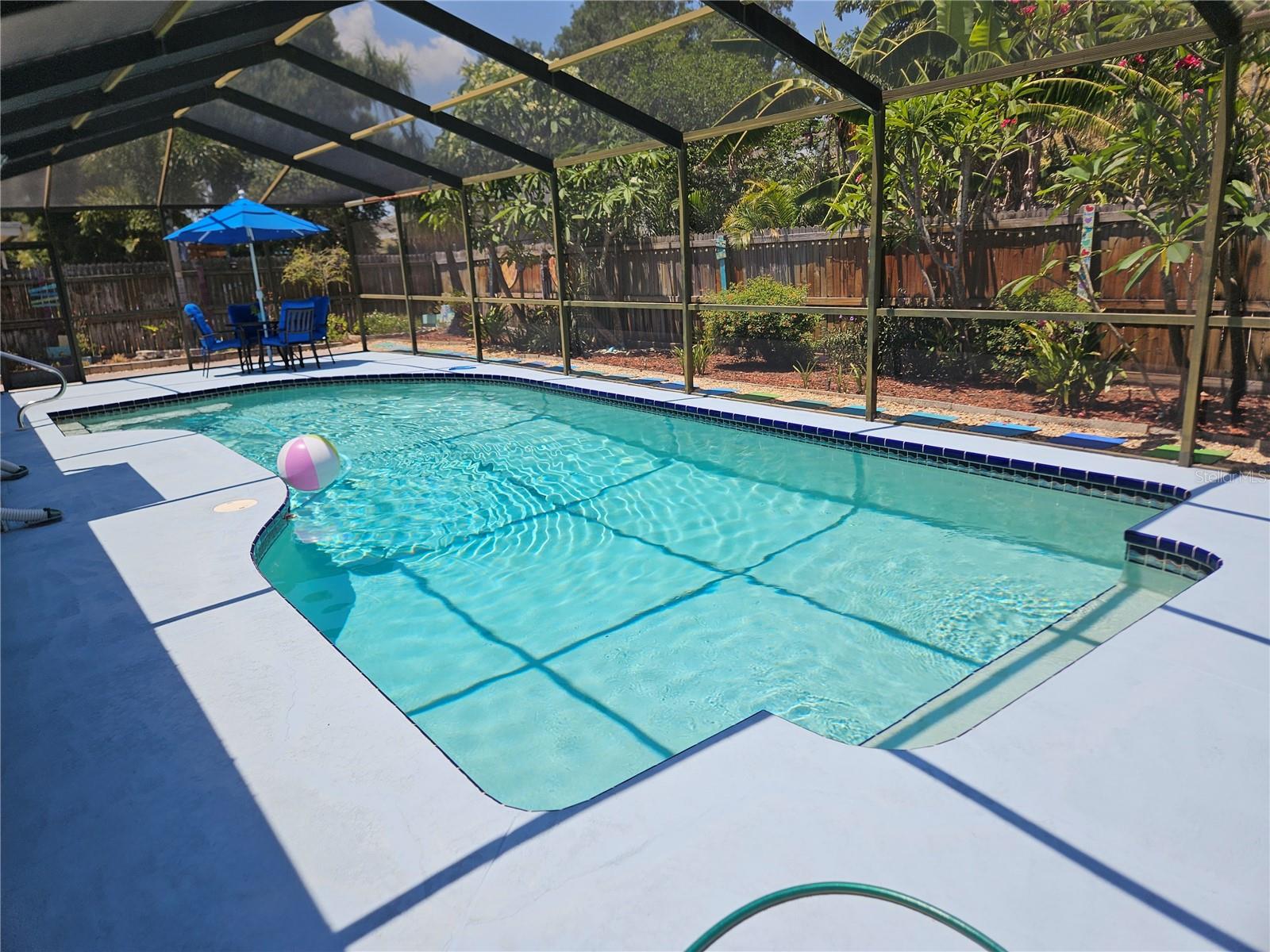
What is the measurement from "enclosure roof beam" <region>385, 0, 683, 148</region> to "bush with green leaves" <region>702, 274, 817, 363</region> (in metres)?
1.66

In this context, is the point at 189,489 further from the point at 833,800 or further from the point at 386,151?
the point at 386,151

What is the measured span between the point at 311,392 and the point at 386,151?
3405mm

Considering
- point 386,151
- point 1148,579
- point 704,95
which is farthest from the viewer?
point 386,151

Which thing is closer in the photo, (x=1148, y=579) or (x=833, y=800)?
(x=833, y=800)

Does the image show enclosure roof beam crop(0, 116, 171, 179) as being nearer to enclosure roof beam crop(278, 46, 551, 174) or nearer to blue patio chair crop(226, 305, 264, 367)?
blue patio chair crop(226, 305, 264, 367)

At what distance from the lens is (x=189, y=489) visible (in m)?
5.68

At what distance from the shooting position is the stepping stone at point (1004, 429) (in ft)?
20.3

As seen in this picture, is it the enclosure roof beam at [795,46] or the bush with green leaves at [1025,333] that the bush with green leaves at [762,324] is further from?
the enclosure roof beam at [795,46]

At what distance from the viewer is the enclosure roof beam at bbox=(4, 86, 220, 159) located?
8.59 meters

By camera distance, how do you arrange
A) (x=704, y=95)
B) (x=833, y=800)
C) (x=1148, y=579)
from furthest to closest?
(x=704, y=95) → (x=1148, y=579) → (x=833, y=800)

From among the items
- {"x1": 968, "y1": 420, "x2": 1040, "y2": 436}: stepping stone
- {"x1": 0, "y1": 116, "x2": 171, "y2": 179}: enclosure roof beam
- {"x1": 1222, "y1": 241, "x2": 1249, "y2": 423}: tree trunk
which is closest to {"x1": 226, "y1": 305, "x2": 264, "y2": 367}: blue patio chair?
{"x1": 0, "y1": 116, "x2": 171, "y2": 179}: enclosure roof beam

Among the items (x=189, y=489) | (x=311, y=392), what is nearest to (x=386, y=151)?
(x=311, y=392)

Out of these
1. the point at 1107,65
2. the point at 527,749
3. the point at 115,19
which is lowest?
the point at 527,749

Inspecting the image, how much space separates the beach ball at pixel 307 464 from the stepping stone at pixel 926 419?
15.0ft
